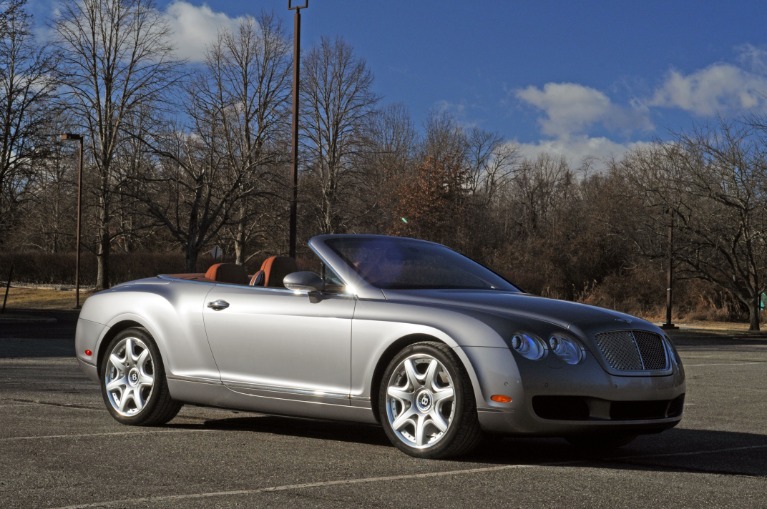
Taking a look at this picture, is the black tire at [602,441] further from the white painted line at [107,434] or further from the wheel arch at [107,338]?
the wheel arch at [107,338]

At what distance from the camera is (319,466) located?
6.25 metres

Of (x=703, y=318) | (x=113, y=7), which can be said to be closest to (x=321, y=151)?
(x=113, y=7)

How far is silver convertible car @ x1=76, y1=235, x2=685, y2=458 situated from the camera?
640cm

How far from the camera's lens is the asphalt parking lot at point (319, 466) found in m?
5.26

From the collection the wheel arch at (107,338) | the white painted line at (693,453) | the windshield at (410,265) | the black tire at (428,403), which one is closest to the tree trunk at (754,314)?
the white painted line at (693,453)

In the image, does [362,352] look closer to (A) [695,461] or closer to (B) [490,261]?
(A) [695,461]

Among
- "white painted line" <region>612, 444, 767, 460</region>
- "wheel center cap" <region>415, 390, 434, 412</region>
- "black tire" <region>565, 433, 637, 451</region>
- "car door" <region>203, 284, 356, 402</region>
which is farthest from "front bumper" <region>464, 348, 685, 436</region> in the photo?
"car door" <region>203, 284, 356, 402</region>

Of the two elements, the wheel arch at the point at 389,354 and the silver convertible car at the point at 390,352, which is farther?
the wheel arch at the point at 389,354

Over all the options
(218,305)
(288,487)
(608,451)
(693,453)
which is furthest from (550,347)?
(218,305)

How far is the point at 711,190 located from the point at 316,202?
81.2ft

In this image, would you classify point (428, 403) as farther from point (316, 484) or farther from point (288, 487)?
point (288, 487)

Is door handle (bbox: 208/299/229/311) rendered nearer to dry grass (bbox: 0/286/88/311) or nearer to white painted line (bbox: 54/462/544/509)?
Answer: white painted line (bbox: 54/462/544/509)

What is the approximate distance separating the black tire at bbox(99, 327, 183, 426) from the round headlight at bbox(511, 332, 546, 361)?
116 inches

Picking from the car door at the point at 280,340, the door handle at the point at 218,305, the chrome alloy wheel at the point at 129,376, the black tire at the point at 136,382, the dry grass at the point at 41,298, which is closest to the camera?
the car door at the point at 280,340
